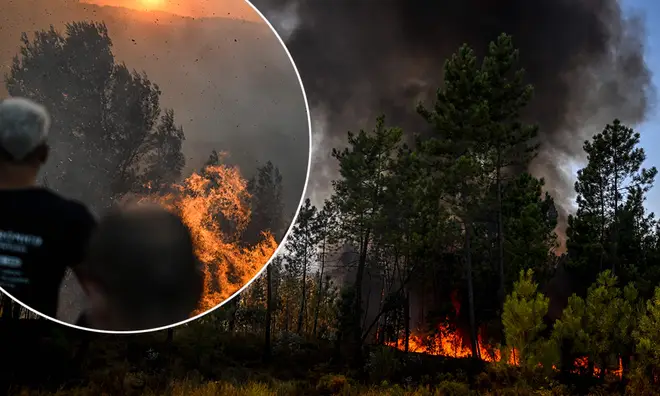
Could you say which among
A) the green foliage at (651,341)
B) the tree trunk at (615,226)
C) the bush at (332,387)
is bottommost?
the bush at (332,387)

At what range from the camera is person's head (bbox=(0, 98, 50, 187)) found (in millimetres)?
1424

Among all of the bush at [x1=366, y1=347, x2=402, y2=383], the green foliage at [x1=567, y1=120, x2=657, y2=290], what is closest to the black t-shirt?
the bush at [x1=366, y1=347, x2=402, y2=383]

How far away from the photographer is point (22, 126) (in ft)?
4.73

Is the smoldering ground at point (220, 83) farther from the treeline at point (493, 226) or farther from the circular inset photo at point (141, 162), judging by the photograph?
the treeline at point (493, 226)

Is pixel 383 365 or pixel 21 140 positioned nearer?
pixel 21 140

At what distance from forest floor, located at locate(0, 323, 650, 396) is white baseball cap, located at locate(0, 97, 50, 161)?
275 inches

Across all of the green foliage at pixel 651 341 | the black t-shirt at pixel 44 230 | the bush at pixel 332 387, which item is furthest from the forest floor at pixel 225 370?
the black t-shirt at pixel 44 230

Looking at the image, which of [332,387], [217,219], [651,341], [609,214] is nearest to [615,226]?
[609,214]

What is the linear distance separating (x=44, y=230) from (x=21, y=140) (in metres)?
0.26

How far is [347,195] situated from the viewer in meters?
19.6

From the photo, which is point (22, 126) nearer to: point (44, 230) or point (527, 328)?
point (44, 230)

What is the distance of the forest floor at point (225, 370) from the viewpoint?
9.01 m

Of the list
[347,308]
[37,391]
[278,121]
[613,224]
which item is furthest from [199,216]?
[613,224]

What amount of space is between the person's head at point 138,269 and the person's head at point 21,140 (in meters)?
0.25
